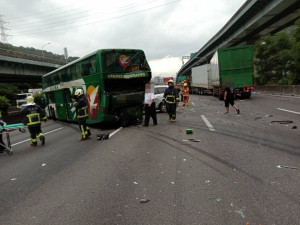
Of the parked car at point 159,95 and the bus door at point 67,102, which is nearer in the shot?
the bus door at point 67,102

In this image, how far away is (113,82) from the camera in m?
11.2

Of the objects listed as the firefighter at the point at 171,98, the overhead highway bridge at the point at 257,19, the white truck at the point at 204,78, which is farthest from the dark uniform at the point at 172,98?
the white truck at the point at 204,78

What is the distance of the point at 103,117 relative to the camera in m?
11.1

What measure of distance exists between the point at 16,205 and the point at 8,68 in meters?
29.3

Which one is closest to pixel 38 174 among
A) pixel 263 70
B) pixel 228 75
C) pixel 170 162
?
pixel 170 162

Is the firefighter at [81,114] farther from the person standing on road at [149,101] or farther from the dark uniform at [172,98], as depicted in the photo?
the dark uniform at [172,98]

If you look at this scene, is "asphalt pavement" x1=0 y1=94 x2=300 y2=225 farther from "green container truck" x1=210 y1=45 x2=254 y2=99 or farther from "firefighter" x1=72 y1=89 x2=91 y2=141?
"green container truck" x1=210 y1=45 x2=254 y2=99

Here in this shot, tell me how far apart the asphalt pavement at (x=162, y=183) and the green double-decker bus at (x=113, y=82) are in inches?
141

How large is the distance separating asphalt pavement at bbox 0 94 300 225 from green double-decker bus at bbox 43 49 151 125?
141 inches

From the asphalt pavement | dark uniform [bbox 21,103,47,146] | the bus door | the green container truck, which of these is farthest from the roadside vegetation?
dark uniform [bbox 21,103,47,146]

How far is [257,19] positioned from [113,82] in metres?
23.4

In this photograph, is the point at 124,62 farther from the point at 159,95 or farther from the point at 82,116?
the point at 159,95

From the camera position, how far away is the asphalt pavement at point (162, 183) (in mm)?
3391

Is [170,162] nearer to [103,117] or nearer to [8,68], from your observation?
[103,117]
